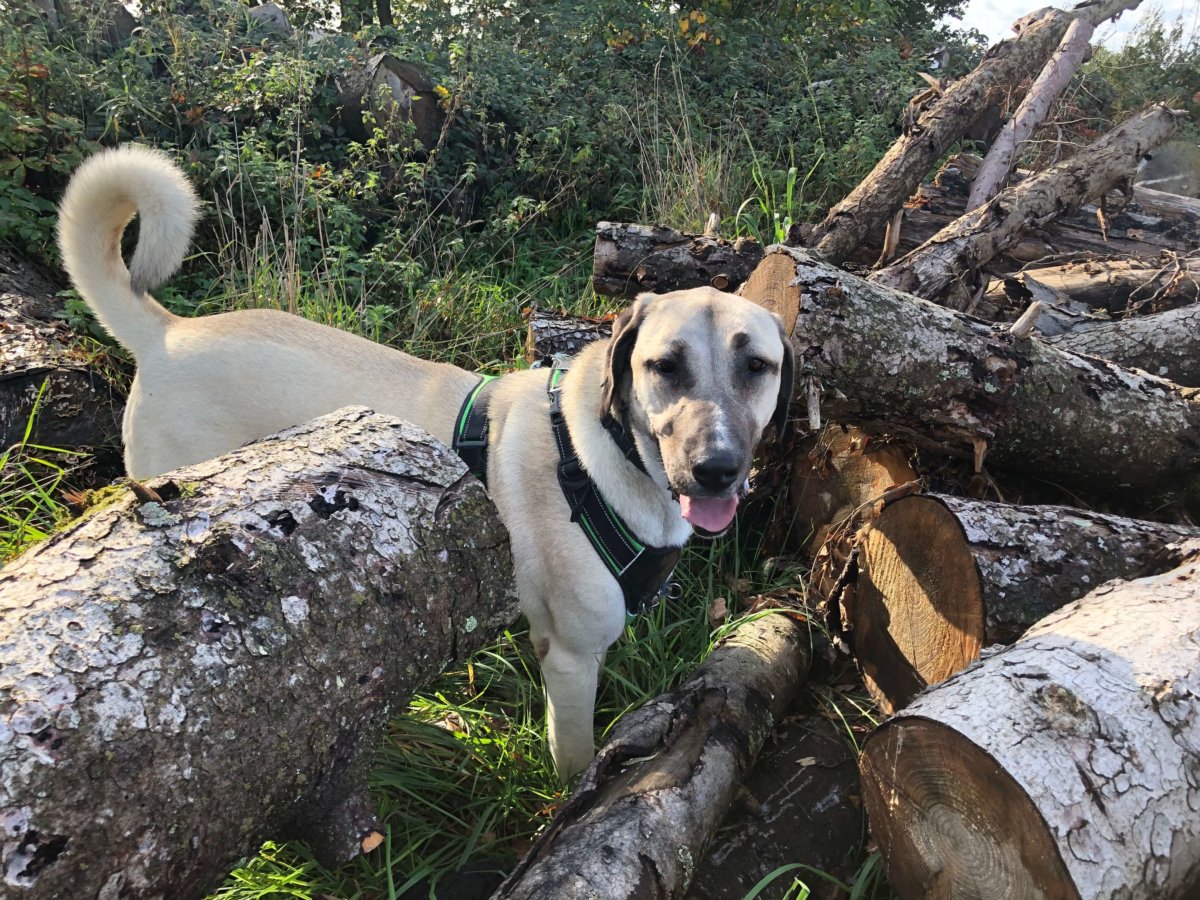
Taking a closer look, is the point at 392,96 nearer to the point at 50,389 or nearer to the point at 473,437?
the point at 50,389

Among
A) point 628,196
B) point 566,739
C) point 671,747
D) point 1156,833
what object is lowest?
point 566,739

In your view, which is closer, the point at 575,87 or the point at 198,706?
the point at 198,706

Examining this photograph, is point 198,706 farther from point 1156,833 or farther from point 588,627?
point 1156,833

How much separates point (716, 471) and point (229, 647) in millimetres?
1252

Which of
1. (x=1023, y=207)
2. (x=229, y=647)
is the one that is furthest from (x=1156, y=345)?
(x=229, y=647)

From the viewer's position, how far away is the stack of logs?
5.19 feet

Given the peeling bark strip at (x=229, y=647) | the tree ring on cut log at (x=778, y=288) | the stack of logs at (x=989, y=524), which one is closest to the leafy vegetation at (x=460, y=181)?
the stack of logs at (x=989, y=524)

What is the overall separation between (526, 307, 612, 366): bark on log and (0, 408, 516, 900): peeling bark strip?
206 centimetres

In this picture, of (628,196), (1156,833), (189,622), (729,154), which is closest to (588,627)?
(189,622)

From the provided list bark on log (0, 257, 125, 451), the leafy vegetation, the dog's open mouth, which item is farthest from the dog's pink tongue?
bark on log (0, 257, 125, 451)

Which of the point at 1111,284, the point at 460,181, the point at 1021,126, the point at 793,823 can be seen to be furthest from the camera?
the point at 460,181

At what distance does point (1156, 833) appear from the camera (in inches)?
61.1

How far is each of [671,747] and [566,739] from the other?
1.58ft

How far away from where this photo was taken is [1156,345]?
13.2 feet
